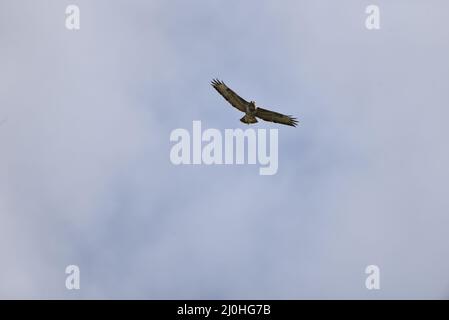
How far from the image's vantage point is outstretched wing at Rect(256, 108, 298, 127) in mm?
43344

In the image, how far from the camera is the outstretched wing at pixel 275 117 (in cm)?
4334

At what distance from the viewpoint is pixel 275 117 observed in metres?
43.9

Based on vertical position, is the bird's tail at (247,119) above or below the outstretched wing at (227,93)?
below

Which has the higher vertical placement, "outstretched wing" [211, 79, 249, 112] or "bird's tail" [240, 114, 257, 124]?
"outstretched wing" [211, 79, 249, 112]
